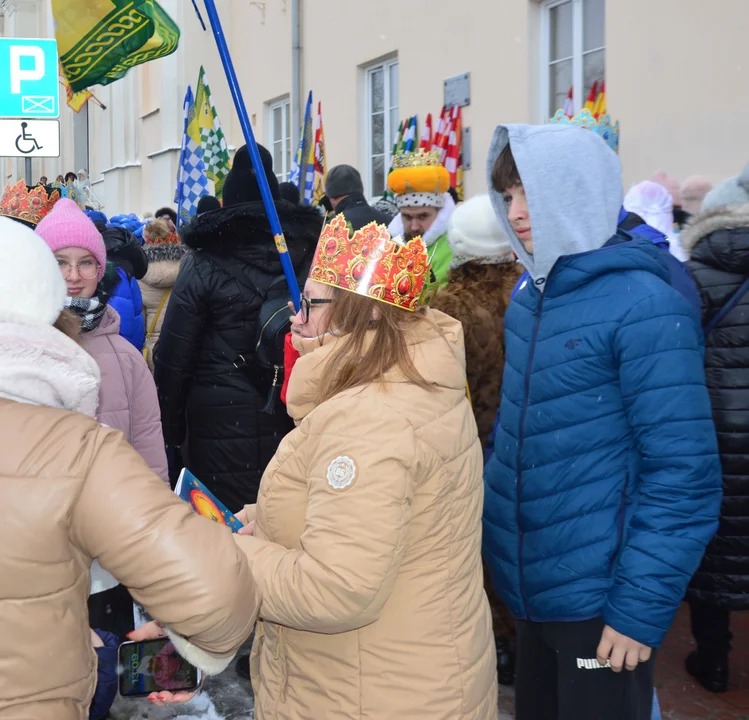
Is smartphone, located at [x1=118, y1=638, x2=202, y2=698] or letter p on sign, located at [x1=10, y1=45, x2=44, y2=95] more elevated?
letter p on sign, located at [x1=10, y1=45, x2=44, y2=95]

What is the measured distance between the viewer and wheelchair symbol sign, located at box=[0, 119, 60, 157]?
9453mm

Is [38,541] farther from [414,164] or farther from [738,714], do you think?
[414,164]

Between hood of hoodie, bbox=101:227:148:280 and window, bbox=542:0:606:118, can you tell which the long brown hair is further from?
window, bbox=542:0:606:118

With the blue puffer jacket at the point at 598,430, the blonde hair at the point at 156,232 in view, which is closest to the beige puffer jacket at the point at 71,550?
the blue puffer jacket at the point at 598,430

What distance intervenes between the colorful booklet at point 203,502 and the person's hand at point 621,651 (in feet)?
3.03

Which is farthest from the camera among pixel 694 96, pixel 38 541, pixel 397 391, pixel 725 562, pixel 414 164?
pixel 694 96

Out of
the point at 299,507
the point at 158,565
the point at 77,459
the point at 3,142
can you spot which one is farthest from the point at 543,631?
the point at 3,142

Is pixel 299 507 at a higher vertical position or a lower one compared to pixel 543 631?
higher

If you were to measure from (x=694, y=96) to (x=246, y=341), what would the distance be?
→ 4376mm

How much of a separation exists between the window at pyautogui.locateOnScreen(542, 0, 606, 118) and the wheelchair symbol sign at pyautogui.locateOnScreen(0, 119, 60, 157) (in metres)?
4.93

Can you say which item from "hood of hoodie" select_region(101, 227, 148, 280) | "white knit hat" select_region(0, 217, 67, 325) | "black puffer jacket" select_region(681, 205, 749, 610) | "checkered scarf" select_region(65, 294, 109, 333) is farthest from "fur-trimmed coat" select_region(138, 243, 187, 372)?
"white knit hat" select_region(0, 217, 67, 325)

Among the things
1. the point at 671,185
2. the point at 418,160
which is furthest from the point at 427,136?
the point at 418,160

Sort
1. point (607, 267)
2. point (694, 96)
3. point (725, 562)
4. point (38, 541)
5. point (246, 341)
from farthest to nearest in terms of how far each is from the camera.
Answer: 1. point (694, 96)
2. point (246, 341)
3. point (725, 562)
4. point (607, 267)
5. point (38, 541)

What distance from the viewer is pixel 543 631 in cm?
242
